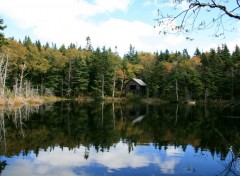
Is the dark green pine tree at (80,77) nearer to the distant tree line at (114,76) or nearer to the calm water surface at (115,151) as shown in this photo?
the distant tree line at (114,76)

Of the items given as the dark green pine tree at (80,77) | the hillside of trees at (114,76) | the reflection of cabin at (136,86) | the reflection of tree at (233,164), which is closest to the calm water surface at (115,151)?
the reflection of tree at (233,164)

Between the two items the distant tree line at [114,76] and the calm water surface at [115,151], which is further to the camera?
the distant tree line at [114,76]

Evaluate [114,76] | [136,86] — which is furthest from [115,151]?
[136,86]

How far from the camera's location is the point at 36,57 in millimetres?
71688

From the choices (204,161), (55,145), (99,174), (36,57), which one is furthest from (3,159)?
(36,57)

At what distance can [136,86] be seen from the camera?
74.7m

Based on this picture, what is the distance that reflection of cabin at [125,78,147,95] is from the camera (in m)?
74.0

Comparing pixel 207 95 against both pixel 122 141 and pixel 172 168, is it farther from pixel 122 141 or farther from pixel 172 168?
pixel 172 168

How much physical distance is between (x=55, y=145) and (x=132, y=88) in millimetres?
59457

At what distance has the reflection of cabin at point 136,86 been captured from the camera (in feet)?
243

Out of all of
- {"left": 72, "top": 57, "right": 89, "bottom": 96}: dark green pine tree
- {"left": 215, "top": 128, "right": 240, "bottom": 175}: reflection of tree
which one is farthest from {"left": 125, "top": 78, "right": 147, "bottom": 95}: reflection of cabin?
{"left": 215, "top": 128, "right": 240, "bottom": 175}: reflection of tree

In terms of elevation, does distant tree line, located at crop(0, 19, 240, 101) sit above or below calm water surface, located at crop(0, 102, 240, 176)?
above

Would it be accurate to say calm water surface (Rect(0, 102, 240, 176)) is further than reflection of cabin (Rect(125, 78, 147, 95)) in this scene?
No

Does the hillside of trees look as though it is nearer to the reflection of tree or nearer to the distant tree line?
the distant tree line
